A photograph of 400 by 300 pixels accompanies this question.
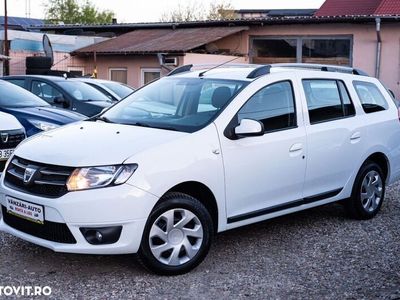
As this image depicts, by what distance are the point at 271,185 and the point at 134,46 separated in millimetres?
16514

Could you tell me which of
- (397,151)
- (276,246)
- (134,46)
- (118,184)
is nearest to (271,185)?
(276,246)

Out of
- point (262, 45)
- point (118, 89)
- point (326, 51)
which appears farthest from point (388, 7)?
point (118, 89)

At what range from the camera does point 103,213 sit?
4422 millimetres

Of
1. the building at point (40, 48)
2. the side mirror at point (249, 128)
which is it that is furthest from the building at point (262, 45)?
the side mirror at point (249, 128)

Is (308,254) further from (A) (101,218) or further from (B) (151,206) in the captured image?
(A) (101,218)

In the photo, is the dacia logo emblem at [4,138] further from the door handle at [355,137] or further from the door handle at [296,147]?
the door handle at [355,137]

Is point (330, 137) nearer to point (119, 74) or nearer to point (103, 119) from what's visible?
point (103, 119)

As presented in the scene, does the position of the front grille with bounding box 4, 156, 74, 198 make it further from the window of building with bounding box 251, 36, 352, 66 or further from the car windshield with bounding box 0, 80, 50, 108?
the window of building with bounding box 251, 36, 352, 66

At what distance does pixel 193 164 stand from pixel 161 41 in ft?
55.1

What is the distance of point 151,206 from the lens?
4.58 metres

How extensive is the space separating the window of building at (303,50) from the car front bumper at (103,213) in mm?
16010

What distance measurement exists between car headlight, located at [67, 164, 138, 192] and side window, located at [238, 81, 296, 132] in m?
1.32

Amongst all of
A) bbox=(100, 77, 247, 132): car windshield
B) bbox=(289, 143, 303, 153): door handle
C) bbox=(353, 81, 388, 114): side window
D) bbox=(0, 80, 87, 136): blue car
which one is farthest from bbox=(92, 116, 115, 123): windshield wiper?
bbox=(353, 81, 388, 114): side window

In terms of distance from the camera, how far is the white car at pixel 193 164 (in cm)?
450
